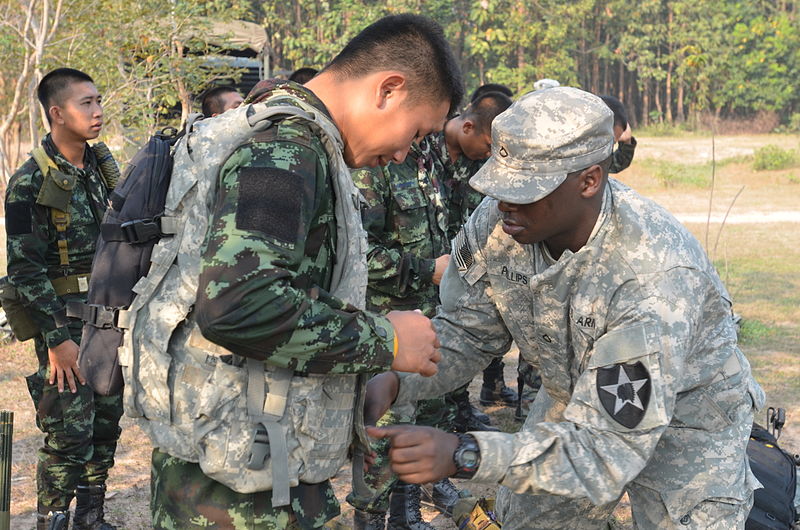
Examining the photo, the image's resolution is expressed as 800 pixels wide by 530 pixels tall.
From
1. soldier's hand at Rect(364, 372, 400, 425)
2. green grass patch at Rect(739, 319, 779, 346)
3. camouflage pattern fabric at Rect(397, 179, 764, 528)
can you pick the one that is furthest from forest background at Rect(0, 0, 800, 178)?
soldier's hand at Rect(364, 372, 400, 425)

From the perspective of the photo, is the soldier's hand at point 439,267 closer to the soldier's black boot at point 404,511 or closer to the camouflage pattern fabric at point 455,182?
the camouflage pattern fabric at point 455,182

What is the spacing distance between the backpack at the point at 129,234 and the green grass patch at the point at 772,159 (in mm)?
22755

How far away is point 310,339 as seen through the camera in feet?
6.33

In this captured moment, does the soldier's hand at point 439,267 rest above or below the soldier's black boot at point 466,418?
above

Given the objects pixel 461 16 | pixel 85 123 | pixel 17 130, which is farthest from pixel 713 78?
pixel 85 123

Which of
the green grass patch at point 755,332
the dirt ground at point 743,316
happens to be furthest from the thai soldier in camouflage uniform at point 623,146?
the green grass patch at point 755,332

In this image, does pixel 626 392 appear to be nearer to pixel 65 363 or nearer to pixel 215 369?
pixel 215 369

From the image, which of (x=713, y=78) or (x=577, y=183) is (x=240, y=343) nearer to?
(x=577, y=183)

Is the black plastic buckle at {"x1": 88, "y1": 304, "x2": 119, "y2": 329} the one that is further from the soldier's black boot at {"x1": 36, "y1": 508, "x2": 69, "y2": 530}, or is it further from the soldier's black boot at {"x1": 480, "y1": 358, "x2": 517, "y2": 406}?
the soldier's black boot at {"x1": 480, "y1": 358, "x2": 517, "y2": 406}

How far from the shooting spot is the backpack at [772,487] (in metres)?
3.59

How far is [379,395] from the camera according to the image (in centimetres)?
268

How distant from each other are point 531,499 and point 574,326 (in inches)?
28.3

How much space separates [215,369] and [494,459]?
2.51 feet

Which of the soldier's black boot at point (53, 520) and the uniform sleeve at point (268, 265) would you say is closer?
the uniform sleeve at point (268, 265)
